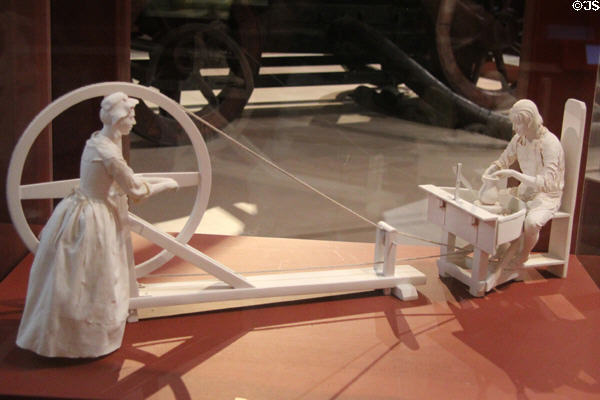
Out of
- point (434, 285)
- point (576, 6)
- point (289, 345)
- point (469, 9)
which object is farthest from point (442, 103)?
point (289, 345)

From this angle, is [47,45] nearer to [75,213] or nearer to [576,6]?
[75,213]

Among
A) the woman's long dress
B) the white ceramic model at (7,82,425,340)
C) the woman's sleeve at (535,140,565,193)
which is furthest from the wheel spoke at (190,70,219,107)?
the woman's sleeve at (535,140,565,193)

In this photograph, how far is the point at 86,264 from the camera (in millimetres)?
1977

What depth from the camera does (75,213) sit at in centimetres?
199

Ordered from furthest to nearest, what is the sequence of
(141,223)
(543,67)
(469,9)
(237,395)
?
(469,9) → (543,67) → (141,223) → (237,395)

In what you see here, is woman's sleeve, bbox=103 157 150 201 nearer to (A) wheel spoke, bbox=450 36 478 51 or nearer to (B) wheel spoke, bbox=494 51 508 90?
(A) wheel spoke, bbox=450 36 478 51

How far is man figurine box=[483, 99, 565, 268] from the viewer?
2.53 meters

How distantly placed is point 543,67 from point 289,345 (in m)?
1.59

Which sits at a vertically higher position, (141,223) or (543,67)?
(543,67)

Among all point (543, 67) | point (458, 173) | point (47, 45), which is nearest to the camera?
point (458, 173)

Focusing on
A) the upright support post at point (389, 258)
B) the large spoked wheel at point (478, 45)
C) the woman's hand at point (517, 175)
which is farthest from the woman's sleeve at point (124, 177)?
the large spoked wheel at point (478, 45)

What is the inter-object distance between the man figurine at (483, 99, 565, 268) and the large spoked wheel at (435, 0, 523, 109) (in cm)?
67

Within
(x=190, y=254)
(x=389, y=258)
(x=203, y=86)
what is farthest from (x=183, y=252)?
(x=203, y=86)

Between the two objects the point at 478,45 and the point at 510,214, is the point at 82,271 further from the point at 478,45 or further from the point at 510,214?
the point at 478,45
